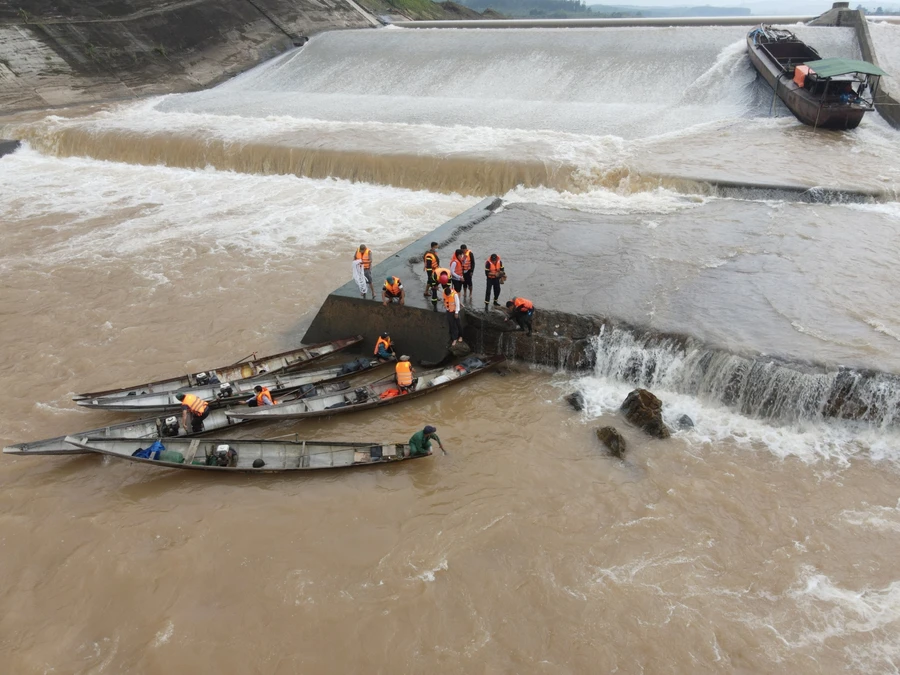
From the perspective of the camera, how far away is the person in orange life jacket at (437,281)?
12156 millimetres

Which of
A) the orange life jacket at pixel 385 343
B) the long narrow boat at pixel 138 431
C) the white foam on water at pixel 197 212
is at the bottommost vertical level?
the long narrow boat at pixel 138 431

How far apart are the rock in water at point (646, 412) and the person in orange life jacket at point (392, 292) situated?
512 centimetres

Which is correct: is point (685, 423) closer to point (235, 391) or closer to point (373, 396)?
point (373, 396)

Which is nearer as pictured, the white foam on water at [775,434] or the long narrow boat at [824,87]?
the white foam on water at [775,434]

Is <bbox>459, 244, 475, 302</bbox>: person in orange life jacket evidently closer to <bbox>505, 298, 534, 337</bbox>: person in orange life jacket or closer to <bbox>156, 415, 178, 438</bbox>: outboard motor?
<bbox>505, 298, 534, 337</bbox>: person in orange life jacket

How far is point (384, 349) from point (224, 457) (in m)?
4.19

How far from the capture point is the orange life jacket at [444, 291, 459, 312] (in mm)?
11734

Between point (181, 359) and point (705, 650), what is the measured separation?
455 inches

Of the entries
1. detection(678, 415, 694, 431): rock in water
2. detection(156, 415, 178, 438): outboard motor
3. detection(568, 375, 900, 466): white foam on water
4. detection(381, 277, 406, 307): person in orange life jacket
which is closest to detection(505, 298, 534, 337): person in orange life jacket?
detection(568, 375, 900, 466): white foam on water

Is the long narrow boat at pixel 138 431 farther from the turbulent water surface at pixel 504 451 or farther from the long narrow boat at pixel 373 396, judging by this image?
the turbulent water surface at pixel 504 451

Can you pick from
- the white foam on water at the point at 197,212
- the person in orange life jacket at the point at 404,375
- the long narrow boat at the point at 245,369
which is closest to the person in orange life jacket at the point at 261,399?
the long narrow boat at the point at 245,369

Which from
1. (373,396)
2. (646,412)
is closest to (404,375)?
(373,396)

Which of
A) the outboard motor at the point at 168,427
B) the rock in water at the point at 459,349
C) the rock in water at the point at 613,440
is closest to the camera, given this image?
the rock in water at the point at 613,440

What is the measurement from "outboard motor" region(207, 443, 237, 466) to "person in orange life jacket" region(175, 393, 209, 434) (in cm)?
100
